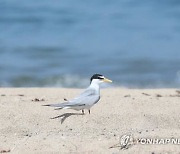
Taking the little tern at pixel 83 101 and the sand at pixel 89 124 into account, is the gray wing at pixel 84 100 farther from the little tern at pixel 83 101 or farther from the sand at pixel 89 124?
the sand at pixel 89 124

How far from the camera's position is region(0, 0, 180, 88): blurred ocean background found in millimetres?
12016

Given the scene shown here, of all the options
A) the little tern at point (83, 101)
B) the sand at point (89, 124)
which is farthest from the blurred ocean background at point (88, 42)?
the little tern at point (83, 101)

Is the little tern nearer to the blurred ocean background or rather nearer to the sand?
the sand

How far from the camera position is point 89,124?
6840 millimetres

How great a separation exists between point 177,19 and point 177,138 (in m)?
11.6

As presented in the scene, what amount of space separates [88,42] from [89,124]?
815cm

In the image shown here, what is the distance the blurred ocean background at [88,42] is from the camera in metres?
12.0

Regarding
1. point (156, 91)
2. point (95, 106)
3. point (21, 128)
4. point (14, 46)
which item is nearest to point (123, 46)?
point (14, 46)

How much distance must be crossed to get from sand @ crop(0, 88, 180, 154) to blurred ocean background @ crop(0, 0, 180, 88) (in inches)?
136

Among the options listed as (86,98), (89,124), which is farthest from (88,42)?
(89,124)

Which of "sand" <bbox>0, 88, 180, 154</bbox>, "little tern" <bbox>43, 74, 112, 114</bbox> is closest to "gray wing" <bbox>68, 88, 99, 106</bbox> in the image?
"little tern" <bbox>43, 74, 112, 114</bbox>

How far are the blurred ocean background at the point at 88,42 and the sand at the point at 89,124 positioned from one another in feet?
11.4

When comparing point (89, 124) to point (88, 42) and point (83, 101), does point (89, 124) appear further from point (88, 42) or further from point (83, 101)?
point (88, 42)

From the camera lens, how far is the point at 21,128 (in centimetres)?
669
